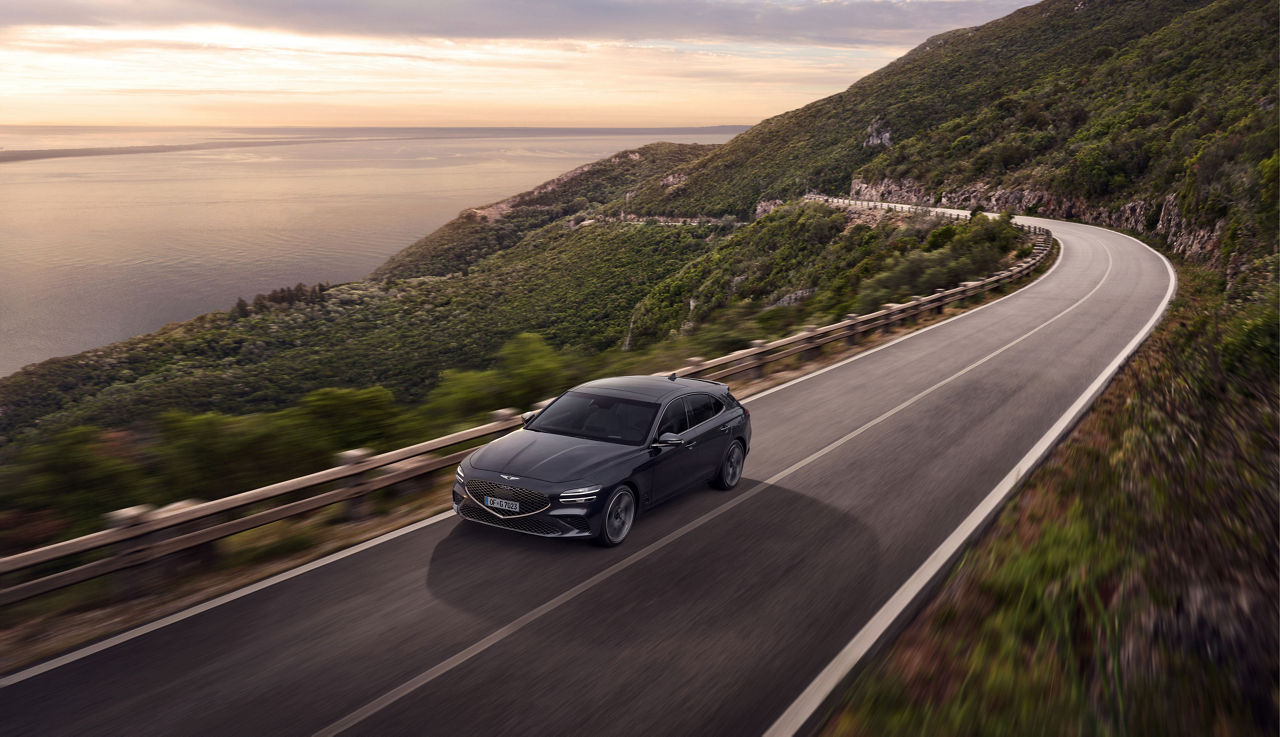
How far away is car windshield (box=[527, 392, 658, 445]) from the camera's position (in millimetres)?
8211

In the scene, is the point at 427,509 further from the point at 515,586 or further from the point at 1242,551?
the point at 1242,551

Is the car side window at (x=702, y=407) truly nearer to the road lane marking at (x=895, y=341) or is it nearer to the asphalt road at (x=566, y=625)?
the asphalt road at (x=566, y=625)

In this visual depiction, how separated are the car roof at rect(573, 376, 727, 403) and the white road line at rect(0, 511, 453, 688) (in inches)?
83.2

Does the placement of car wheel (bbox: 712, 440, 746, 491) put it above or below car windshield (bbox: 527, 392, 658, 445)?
below

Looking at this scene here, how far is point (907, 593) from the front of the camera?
661 centimetres

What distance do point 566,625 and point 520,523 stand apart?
4.95 ft

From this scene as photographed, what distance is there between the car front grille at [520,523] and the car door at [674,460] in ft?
4.11

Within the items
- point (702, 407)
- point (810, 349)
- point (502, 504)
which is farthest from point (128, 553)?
point (810, 349)

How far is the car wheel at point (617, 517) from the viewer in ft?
24.2

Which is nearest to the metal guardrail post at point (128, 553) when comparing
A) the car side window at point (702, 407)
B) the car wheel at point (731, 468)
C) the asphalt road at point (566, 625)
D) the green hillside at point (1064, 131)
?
the asphalt road at point (566, 625)

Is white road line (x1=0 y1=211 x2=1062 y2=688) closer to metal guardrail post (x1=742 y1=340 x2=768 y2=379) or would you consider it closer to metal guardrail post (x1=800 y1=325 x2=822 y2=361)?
metal guardrail post (x1=742 y1=340 x2=768 y2=379)

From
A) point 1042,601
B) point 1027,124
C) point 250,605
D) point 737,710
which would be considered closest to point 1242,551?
point 1042,601

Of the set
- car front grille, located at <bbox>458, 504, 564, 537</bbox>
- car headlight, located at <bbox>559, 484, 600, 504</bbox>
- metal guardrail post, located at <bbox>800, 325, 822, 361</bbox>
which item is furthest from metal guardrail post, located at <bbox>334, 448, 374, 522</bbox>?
metal guardrail post, located at <bbox>800, 325, 822, 361</bbox>

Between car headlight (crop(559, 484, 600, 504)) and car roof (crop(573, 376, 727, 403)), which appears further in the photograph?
car roof (crop(573, 376, 727, 403))
